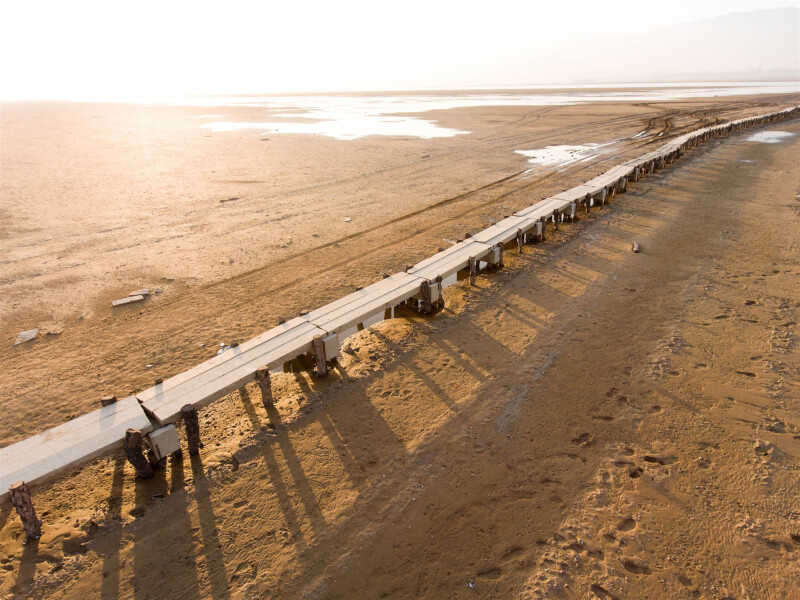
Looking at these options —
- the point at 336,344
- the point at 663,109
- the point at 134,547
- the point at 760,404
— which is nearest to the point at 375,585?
the point at 134,547

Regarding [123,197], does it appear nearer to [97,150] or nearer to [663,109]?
[97,150]

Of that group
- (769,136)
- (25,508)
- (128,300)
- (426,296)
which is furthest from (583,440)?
(769,136)

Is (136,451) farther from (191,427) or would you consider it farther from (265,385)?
(265,385)

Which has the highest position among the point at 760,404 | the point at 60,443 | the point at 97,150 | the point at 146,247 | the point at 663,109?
the point at 663,109

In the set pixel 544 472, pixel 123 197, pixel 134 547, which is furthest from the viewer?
pixel 123 197

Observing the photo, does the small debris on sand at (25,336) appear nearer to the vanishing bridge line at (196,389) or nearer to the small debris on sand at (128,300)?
the small debris on sand at (128,300)

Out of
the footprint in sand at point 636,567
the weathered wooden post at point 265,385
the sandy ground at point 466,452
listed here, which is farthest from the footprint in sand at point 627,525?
the weathered wooden post at point 265,385
